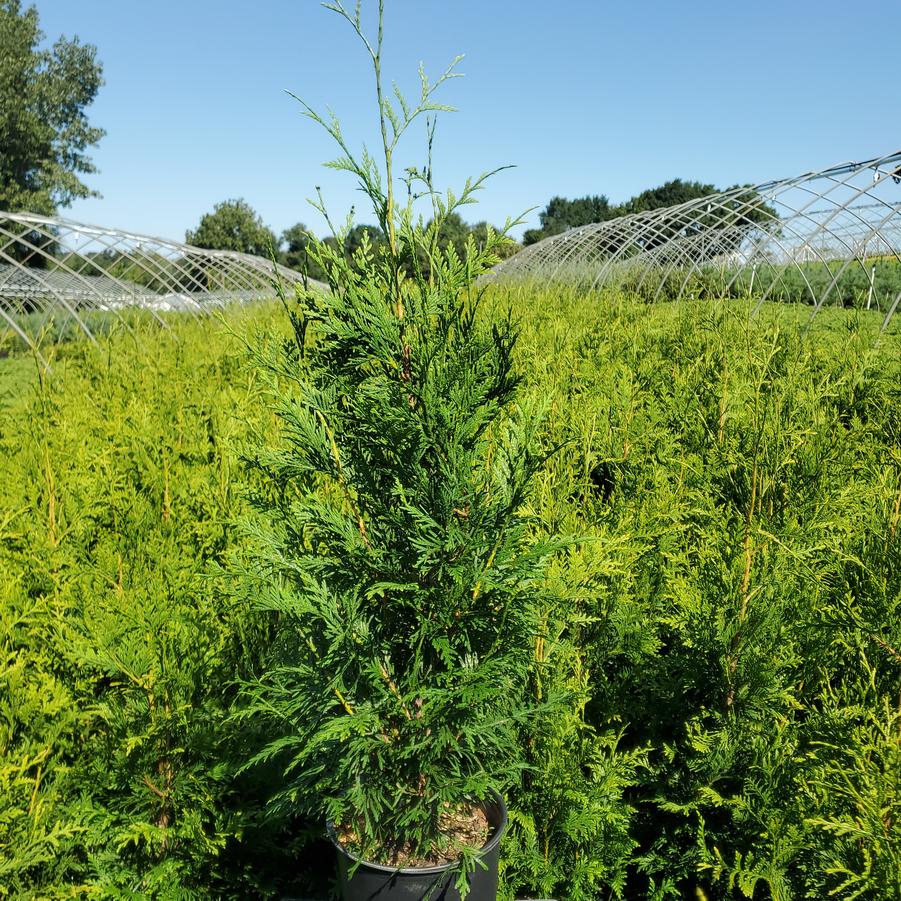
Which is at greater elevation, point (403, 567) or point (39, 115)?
point (39, 115)

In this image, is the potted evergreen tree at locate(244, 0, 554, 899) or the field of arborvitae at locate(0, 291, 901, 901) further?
the field of arborvitae at locate(0, 291, 901, 901)

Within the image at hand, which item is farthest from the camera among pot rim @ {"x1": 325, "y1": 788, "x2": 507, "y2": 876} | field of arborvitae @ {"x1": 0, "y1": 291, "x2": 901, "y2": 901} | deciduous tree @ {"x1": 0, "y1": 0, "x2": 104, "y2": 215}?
deciduous tree @ {"x1": 0, "y1": 0, "x2": 104, "y2": 215}

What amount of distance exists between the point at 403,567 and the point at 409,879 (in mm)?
988

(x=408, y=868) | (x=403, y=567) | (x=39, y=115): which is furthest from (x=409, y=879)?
(x=39, y=115)

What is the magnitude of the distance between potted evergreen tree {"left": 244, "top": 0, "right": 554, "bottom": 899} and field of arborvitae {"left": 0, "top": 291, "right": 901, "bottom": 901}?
261 millimetres

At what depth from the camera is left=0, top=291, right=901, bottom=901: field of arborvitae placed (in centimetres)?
247

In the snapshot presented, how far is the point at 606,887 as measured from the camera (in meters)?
3.19

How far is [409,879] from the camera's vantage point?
2.10 metres

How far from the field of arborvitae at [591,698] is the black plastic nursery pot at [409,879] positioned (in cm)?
34

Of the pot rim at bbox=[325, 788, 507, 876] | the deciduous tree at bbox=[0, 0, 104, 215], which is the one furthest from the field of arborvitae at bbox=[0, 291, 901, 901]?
the deciduous tree at bbox=[0, 0, 104, 215]

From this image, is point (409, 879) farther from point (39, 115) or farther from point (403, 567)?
point (39, 115)

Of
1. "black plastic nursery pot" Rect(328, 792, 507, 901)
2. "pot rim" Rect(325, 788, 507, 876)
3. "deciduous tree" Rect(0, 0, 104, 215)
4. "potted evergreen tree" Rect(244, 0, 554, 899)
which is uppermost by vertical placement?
"deciduous tree" Rect(0, 0, 104, 215)

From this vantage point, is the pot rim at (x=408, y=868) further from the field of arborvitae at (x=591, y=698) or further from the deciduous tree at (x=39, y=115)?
the deciduous tree at (x=39, y=115)

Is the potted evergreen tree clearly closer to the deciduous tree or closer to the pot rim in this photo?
the pot rim
